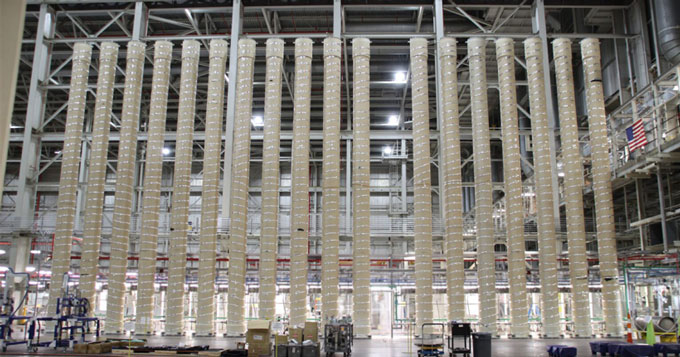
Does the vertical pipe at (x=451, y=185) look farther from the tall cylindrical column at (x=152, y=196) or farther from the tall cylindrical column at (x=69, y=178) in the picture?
the tall cylindrical column at (x=69, y=178)

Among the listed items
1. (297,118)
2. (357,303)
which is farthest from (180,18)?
(357,303)

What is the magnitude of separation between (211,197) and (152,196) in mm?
2680

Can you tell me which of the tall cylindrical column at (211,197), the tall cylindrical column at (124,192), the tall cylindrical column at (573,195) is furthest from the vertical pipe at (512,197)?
the tall cylindrical column at (124,192)

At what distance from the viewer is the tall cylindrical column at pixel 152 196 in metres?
21.3

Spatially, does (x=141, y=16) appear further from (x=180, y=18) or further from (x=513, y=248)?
(x=513, y=248)

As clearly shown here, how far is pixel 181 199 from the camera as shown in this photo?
22.3 meters

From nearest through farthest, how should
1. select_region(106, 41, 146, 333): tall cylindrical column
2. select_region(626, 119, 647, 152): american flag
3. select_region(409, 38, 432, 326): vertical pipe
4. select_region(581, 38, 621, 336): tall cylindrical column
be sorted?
select_region(626, 119, 647, 152): american flag → select_region(581, 38, 621, 336): tall cylindrical column → select_region(409, 38, 432, 326): vertical pipe → select_region(106, 41, 146, 333): tall cylindrical column

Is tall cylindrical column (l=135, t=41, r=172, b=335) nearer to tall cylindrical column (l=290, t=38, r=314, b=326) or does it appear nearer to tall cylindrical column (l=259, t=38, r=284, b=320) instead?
tall cylindrical column (l=259, t=38, r=284, b=320)

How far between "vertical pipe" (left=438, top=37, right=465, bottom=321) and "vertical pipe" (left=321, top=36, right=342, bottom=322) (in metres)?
4.56

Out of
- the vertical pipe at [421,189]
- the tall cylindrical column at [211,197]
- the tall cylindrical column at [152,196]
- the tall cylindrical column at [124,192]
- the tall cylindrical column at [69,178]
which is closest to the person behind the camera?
the vertical pipe at [421,189]

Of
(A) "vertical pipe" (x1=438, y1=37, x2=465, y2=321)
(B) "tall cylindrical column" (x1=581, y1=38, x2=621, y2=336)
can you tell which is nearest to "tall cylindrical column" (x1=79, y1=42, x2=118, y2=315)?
(A) "vertical pipe" (x1=438, y1=37, x2=465, y2=321)

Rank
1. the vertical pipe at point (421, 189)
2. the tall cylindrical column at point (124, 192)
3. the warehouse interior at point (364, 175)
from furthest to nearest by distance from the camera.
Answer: the tall cylindrical column at point (124, 192) < the vertical pipe at point (421, 189) < the warehouse interior at point (364, 175)

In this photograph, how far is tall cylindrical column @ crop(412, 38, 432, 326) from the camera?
2095 centimetres

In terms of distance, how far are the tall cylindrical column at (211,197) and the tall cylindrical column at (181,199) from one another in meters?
0.77
